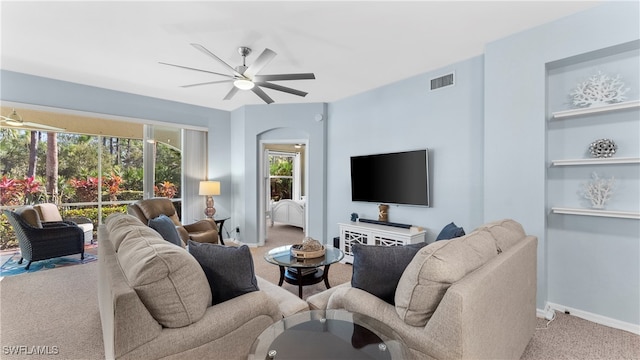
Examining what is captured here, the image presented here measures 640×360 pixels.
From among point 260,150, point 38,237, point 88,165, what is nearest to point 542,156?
point 260,150

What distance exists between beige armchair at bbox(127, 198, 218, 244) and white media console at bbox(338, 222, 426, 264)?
204cm

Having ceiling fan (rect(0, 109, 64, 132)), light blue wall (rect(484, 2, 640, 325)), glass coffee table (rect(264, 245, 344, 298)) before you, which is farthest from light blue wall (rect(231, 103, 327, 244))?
ceiling fan (rect(0, 109, 64, 132))

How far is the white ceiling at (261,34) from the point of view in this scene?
2424 mm

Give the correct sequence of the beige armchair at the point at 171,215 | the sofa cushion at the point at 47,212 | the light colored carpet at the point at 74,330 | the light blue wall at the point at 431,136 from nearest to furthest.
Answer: the light colored carpet at the point at 74,330 < the light blue wall at the point at 431,136 < the beige armchair at the point at 171,215 < the sofa cushion at the point at 47,212

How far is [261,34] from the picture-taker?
285 centimetres

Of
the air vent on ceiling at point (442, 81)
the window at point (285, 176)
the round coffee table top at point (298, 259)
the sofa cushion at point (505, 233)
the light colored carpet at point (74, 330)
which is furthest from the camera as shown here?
the window at point (285, 176)

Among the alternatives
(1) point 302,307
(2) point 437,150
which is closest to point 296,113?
(2) point 437,150

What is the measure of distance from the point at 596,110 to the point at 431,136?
5.38 ft

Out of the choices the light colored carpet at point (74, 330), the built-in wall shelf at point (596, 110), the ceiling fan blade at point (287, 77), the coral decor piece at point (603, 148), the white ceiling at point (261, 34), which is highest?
the white ceiling at point (261, 34)

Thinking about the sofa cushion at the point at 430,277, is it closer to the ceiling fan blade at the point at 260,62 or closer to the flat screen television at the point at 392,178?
the ceiling fan blade at the point at 260,62

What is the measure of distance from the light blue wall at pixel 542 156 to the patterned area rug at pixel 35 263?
564cm

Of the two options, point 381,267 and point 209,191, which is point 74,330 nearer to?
point 381,267

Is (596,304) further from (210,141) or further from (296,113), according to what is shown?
(210,141)

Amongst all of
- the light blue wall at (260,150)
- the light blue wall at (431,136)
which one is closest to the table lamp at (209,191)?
the light blue wall at (260,150)
